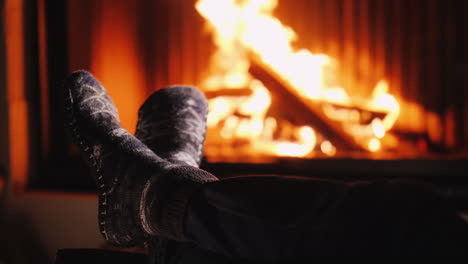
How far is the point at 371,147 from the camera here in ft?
4.04

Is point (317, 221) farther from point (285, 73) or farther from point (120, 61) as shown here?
point (120, 61)

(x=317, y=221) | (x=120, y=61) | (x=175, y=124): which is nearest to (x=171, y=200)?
(x=317, y=221)

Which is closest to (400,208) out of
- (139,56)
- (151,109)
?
(151,109)

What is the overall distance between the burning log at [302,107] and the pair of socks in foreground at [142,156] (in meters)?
0.27

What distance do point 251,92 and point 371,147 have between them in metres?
0.39

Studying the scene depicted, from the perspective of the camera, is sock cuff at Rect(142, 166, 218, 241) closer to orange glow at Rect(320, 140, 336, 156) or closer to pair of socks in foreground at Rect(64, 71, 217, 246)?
pair of socks in foreground at Rect(64, 71, 217, 246)

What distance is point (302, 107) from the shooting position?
1258 mm

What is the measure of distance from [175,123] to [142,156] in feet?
1.10

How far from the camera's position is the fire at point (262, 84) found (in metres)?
1.25

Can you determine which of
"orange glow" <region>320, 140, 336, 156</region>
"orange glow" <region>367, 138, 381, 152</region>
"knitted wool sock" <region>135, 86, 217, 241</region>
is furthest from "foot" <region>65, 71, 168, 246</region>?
"orange glow" <region>367, 138, 381, 152</region>

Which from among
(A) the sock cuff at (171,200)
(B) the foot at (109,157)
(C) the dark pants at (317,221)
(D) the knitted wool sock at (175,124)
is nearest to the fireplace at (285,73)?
(D) the knitted wool sock at (175,124)

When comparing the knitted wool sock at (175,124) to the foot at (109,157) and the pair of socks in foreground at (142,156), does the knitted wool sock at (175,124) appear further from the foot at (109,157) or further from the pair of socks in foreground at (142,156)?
the foot at (109,157)

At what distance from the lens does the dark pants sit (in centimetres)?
35

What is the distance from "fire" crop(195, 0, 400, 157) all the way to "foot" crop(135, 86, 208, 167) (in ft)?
0.75
